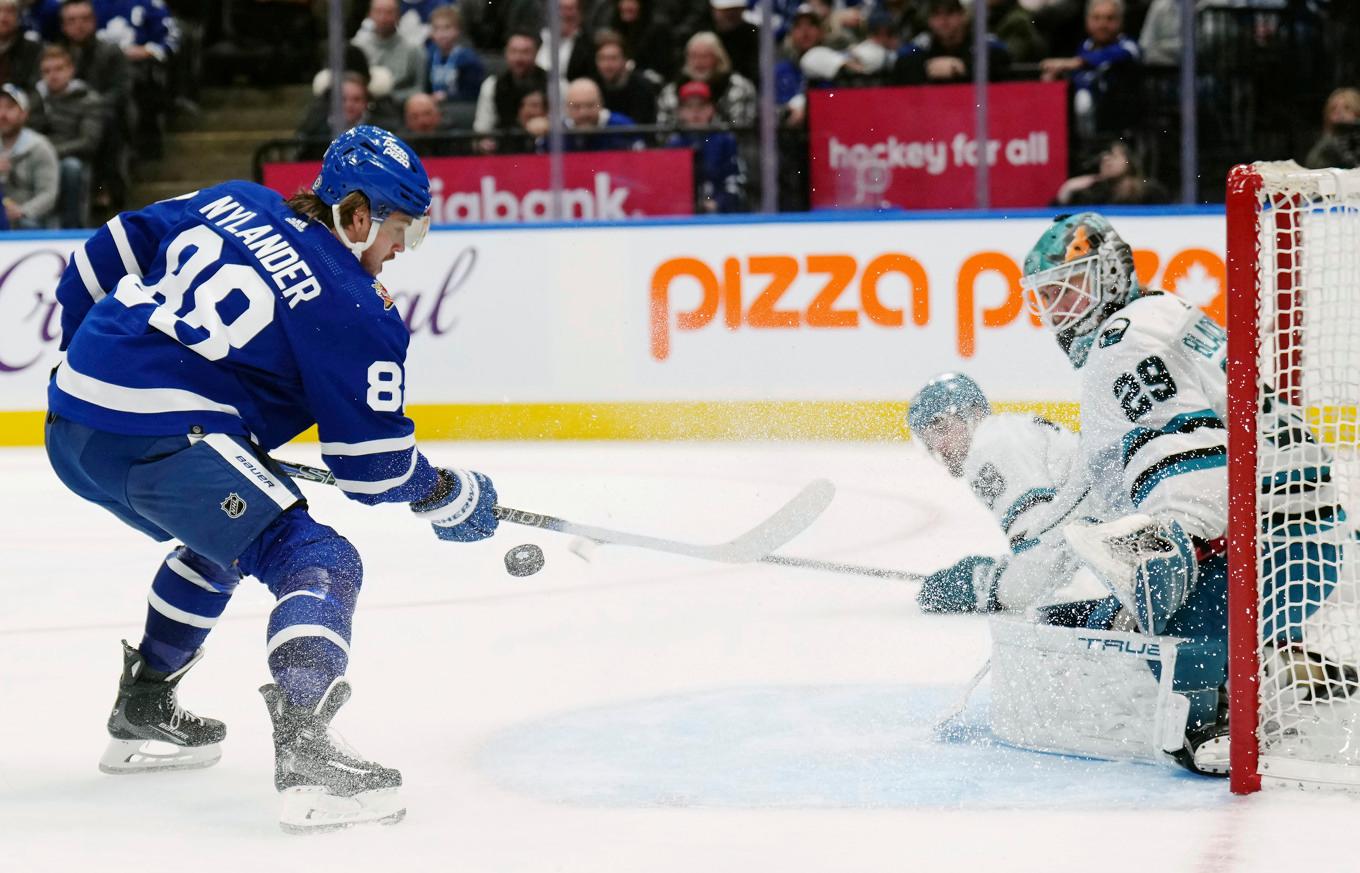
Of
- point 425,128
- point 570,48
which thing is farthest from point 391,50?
point 570,48

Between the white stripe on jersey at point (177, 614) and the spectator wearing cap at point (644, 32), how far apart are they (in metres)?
5.34

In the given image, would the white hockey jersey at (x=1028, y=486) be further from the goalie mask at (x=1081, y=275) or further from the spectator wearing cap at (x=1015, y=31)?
the spectator wearing cap at (x=1015, y=31)

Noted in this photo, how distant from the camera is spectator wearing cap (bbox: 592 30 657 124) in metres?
8.08

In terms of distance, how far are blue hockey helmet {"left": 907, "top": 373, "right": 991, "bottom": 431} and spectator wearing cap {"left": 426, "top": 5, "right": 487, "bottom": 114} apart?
4.61m

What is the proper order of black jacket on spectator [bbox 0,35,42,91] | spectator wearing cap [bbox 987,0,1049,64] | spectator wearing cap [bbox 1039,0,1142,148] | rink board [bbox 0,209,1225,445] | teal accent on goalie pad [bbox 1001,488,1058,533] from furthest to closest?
black jacket on spectator [bbox 0,35,42,91]
spectator wearing cap [bbox 987,0,1049,64]
spectator wearing cap [bbox 1039,0,1142,148]
rink board [bbox 0,209,1225,445]
teal accent on goalie pad [bbox 1001,488,1058,533]

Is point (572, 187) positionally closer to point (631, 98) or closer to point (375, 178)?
point (631, 98)

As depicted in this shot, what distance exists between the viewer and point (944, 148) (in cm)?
768

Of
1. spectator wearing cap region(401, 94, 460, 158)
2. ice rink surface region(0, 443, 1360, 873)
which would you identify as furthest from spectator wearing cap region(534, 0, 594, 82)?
ice rink surface region(0, 443, 1360, 873)

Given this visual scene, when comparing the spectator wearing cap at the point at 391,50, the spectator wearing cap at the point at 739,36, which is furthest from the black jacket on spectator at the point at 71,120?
the spectator wearing cap at the point at 739,36

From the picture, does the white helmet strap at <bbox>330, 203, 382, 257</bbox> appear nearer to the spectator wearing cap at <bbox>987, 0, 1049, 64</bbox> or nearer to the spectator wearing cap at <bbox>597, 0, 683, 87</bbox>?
the spectator wearing cap at <bbox>987, 0, 1049, 64</bbox>

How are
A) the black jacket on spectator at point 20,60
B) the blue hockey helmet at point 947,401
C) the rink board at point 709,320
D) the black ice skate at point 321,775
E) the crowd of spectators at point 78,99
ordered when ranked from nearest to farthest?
1. the black ice skate at point 321,775
2. the blue hockey helmet at point 947,401
3. the rink board at point 709,320
4. the crowd of spectators at point 78,99
5. the black jacket on spectator at point 20,60

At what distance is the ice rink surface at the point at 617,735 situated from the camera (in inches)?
101

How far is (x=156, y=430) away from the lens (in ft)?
9.00

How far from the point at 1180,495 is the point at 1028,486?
92cm
